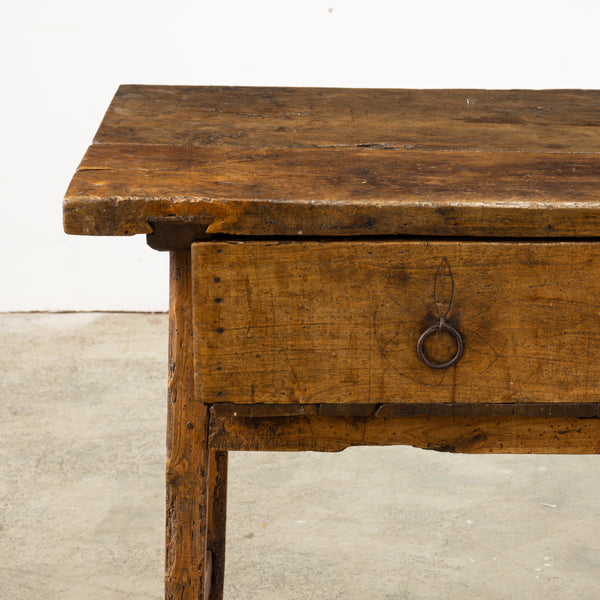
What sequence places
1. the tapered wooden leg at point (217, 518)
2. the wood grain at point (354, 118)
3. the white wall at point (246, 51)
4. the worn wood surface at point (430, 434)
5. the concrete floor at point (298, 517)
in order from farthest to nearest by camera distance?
1. the white wall at point (246, 51)
2. the concrete floor at point (298, 517)
3. the tapered wooden leg at point (217, 518)
4. the wood grain at point (354, 118)
5. the worn wood surface at point (430, 434)

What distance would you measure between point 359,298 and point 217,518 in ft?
2.38

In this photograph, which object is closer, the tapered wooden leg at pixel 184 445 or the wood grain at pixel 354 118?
the tapered wooden leg at pixel 184 445

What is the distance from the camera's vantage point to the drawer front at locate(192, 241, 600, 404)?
923 mm

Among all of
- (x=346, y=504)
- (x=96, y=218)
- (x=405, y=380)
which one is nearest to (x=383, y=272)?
(x=405, y=380)

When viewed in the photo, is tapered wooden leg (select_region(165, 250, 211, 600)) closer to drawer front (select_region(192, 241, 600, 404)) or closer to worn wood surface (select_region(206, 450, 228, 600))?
drawer front (select_region(192, 241, 600, 404))

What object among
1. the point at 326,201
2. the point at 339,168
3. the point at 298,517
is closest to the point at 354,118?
the point at 339,168

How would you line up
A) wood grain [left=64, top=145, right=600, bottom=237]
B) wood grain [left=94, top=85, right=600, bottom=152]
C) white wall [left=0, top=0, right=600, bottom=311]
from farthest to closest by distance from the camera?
white wall [left=0, top=0, right=600, bottom=311] → wood grain [left=94, top=85, right=600, bottom=152] → wood grain [left=64, top=145, right=600, bottom=237]

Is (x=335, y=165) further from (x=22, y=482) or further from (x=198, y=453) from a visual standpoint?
(x=22, y=482)

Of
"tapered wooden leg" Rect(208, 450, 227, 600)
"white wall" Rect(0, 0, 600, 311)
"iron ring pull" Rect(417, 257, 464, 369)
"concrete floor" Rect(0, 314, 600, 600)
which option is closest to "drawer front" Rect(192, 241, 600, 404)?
"iron ring pull" Rect(417, 257, 464, 369)

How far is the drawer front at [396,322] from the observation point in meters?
0.92

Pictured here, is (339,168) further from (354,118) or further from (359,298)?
(354,118)

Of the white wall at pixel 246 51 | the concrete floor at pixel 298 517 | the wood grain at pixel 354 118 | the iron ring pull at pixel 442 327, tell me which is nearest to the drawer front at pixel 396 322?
the iron ring pull at pixel 442 327

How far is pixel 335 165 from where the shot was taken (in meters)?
1.05

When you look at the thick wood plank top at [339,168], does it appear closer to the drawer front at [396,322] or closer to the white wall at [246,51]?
the drawer front at [396,322]
